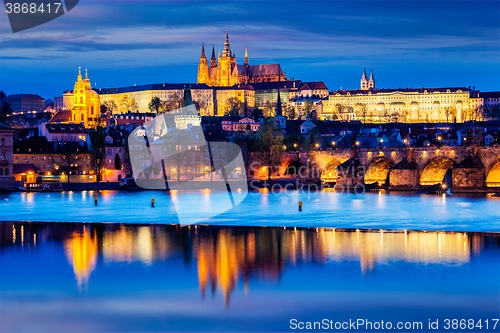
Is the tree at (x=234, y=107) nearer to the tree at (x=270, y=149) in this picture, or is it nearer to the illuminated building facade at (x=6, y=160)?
the tree at (x=270, y=149)

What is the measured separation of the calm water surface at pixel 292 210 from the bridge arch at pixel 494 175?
4.69 m

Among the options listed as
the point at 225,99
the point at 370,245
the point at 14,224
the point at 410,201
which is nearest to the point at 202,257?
the point at 370,245

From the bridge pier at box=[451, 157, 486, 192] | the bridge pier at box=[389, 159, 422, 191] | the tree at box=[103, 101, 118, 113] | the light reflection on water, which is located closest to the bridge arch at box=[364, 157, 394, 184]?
the bridge pier at box=[389, 159, 422, 191]

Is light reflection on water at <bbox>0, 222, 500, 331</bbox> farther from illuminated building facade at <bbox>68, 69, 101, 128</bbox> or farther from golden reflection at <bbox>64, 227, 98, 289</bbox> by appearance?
illuminated building facade at <bbox>68, 69, 101, 128</bbox>

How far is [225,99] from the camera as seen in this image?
544 feet

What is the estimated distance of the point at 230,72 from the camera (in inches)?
7160

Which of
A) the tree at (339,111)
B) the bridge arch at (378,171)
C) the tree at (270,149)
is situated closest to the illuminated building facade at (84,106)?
the tree at (270,149)

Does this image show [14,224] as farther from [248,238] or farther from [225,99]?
[225,99]

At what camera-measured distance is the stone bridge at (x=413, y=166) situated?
45.2 meters

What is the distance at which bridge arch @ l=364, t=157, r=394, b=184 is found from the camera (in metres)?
54.2

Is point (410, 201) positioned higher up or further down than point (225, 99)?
further down

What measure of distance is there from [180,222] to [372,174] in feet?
100

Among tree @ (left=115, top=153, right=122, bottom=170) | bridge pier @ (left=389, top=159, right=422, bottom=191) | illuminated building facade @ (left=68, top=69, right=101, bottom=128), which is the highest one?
illuminated building facade @ (left=68, top=69, right=101, bottom=128)

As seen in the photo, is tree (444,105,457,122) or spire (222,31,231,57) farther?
spire (222,31,231,57)
